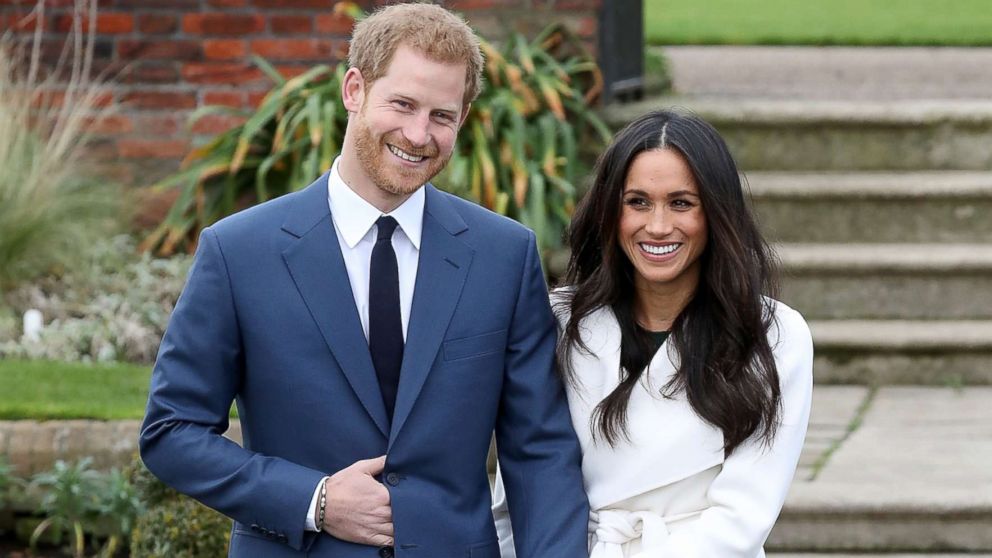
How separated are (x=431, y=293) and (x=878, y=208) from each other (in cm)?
429

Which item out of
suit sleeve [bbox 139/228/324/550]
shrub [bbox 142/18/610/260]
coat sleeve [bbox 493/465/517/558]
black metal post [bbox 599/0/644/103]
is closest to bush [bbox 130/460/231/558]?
coat sleeve [bbox 493/465/517/558]

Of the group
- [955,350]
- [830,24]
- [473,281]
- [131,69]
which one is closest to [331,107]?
[131,69]

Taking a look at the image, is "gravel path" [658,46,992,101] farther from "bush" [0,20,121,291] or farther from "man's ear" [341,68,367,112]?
"man's ear" [341,68,367,112]

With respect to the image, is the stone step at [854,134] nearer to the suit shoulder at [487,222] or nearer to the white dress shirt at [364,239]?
the suit shoulder at [487,222]

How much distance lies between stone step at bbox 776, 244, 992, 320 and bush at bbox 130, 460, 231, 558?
2.92 metres

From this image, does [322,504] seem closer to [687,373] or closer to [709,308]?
[687,373]

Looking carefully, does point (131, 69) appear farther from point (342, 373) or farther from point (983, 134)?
point (342, 373)

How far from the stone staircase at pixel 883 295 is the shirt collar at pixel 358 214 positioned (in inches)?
93.4

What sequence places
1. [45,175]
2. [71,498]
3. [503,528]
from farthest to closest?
[45,175], [71,498], [503,528]

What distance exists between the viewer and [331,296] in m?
2.72

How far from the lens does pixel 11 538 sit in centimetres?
504

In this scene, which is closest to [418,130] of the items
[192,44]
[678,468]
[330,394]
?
[330,394]

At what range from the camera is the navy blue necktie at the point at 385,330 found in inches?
107

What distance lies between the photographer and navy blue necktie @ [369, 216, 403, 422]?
273 cm
